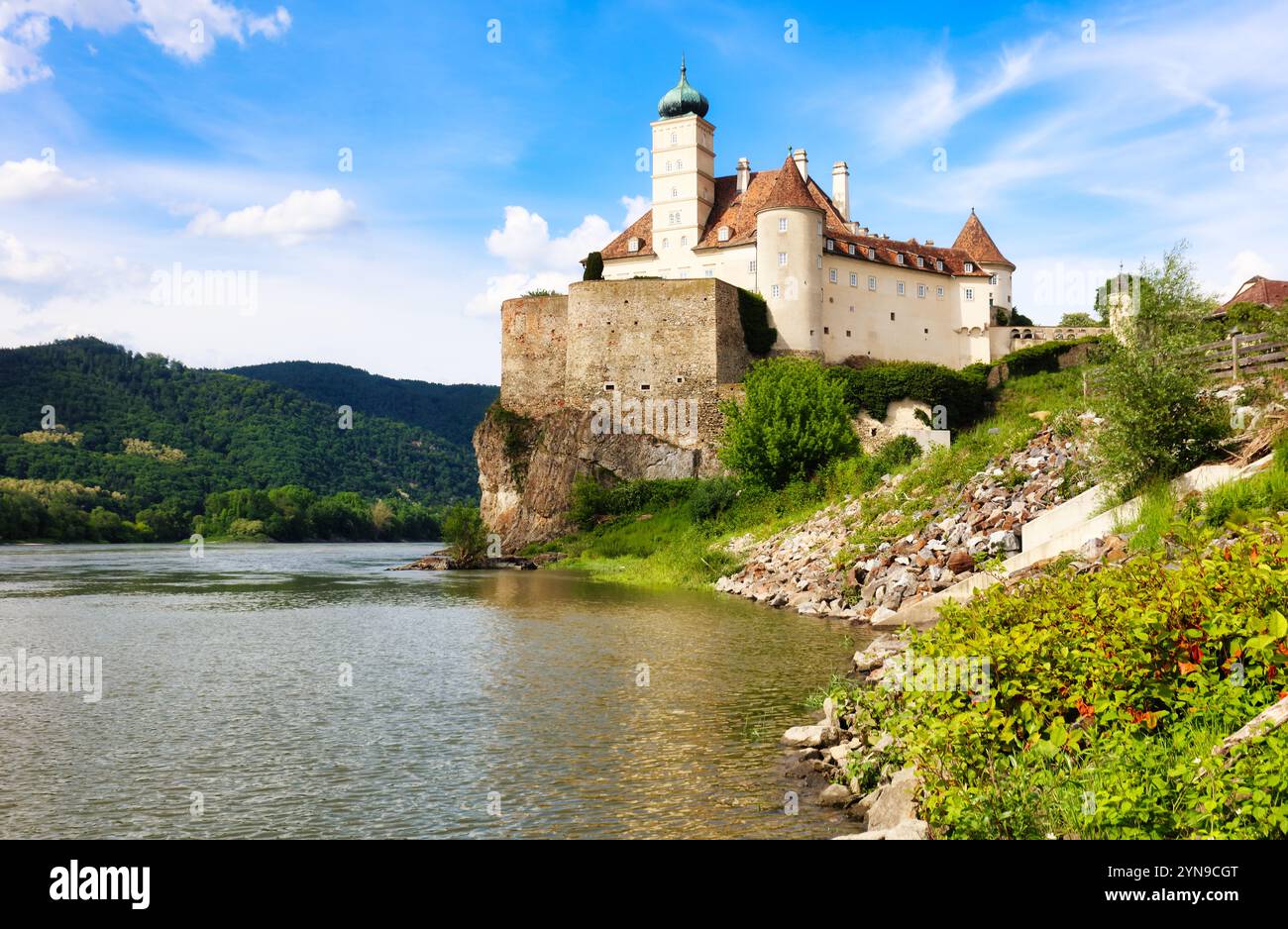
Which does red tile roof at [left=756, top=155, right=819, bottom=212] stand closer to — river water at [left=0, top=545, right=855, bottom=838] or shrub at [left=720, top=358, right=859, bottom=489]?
shrub at [left=720, top=358, right=859, bottom=489]

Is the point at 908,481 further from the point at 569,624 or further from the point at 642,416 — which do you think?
the point at 642,416

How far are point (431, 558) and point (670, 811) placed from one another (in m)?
44.7

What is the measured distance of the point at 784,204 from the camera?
57.6m

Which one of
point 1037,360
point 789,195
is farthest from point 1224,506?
point 1037,360

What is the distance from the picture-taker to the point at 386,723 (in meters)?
14.1

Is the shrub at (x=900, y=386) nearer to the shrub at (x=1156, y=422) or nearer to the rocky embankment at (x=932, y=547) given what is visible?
the rocky embankment at (x=932, y=547)

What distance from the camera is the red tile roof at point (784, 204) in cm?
5856

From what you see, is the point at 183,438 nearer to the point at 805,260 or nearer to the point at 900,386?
the point at 805,260

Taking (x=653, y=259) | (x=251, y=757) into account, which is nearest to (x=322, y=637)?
(x=251, y=757)

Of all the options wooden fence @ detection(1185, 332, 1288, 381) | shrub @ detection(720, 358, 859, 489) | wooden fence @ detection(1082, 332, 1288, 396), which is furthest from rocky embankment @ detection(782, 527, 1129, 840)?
shrub @ detection(720, 358, 859, 489)

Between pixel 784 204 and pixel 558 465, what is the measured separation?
61.2 feet

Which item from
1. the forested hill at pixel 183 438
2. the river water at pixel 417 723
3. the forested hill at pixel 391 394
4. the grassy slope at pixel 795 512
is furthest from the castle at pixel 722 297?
the forested hill at pixel 391 394

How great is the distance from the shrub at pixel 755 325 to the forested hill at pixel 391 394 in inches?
3799

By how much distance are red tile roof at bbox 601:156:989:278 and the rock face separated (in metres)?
13.3
